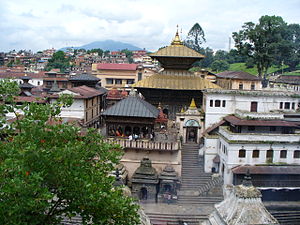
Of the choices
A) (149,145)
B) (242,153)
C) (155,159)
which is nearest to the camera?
(242,153)

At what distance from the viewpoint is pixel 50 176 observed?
42.9 feet

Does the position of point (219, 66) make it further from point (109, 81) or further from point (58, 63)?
point (58, 63)

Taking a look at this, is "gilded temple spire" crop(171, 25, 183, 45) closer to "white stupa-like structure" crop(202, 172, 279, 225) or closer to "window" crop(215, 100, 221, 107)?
"window" crop(215, 100, 221, 107)

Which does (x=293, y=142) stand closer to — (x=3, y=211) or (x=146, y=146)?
(x=146, y=146)

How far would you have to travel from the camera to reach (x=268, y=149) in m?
32.2

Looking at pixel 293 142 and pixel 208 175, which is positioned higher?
pixel 293 142

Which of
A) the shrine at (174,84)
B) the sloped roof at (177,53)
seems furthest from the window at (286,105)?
the sloped roof at (177,53)

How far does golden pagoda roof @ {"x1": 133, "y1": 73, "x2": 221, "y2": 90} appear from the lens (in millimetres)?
42875

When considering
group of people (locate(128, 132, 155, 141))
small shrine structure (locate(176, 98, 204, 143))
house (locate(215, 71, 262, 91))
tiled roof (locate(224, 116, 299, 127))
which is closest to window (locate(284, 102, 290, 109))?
tiled roof (locate(224, 116, 299, 127))

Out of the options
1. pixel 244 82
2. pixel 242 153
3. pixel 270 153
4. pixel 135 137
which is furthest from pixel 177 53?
pixel 270 153

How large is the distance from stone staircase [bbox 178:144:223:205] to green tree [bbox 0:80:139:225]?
57.3 feet

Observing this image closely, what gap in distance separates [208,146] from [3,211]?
1009 inches

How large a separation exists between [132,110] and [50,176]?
21435 mm

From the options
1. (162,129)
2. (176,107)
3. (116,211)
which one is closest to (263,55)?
(176,107)
